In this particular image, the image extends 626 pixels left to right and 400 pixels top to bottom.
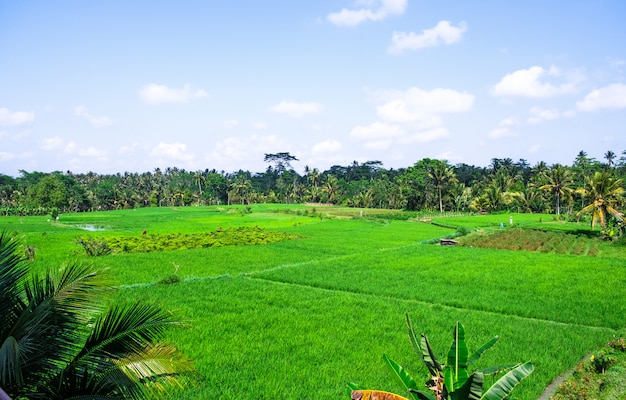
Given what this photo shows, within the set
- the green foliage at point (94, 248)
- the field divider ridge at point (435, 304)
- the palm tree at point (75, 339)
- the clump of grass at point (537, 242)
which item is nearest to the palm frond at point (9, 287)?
the palm tree at point (75, 339)

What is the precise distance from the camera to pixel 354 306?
12.0 m

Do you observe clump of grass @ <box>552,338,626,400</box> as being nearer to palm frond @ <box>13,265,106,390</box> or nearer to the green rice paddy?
the green rice paddy

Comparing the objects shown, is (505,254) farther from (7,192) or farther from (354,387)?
(7,192)

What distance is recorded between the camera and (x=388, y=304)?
12.3 meters

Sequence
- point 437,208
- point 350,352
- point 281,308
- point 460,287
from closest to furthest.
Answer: point 350,352 < point 281,308 < point 460,287 < point 437,208

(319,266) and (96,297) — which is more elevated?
(96,297)

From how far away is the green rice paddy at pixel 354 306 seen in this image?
741cm

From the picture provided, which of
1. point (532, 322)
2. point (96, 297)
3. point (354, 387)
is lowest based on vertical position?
point (532, 322)

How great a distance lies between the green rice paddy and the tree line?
16.9 meters

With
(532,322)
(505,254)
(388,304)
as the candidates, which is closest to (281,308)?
(388,304)

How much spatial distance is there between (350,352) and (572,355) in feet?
14.1

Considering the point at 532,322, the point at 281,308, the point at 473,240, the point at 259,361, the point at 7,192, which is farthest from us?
the point at 7,192

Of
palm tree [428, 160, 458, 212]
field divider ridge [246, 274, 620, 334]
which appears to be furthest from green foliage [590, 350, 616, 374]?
palm tree [428, 160, 458, 212]

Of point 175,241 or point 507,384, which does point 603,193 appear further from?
point 507,384
